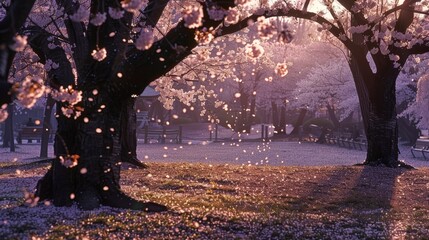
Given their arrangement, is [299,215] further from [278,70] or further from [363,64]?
[363,64]

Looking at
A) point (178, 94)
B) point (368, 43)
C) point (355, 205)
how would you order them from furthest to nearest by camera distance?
point (178, 94) < point (368, 43) < point (355, 205)

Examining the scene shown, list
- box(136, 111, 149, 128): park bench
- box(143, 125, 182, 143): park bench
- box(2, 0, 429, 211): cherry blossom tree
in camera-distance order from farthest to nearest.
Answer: box(136, 111, 149, 128): park bench, box(143, 125, 182, 143): park bench, box(2, 0, 429, 211): cherry blossom tree

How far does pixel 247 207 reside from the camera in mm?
11422

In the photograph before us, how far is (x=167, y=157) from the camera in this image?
2952 cm

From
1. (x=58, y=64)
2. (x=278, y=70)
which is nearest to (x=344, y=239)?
(x=278, y=70)

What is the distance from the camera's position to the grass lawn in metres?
8.38

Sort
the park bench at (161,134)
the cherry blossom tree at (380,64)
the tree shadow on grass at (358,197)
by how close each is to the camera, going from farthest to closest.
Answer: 1. the park bench at (161,134)
2. the cherry blossom tree at (380,64)
3. the tree shadow on grass at (358,197)

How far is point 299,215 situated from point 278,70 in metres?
3.74

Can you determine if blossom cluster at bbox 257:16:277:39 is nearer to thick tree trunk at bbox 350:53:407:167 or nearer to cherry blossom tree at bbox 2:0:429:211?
cherry blossom tree at bbox 2:0:429:211

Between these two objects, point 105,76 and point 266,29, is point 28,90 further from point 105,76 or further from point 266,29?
point 105,76

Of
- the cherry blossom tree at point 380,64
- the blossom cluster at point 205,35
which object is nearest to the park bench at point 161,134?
the cherry blossom tree at point 380,64

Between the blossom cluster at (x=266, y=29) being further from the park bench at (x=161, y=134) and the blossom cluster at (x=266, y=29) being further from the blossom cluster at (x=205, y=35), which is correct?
the park bench at (x=161, y=134)

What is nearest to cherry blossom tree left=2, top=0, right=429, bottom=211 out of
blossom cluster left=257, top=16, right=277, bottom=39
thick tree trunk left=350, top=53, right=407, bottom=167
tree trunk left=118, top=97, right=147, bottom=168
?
blossom cluster left=257, top=16, right=277, bottom=39

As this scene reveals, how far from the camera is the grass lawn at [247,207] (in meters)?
8.38
